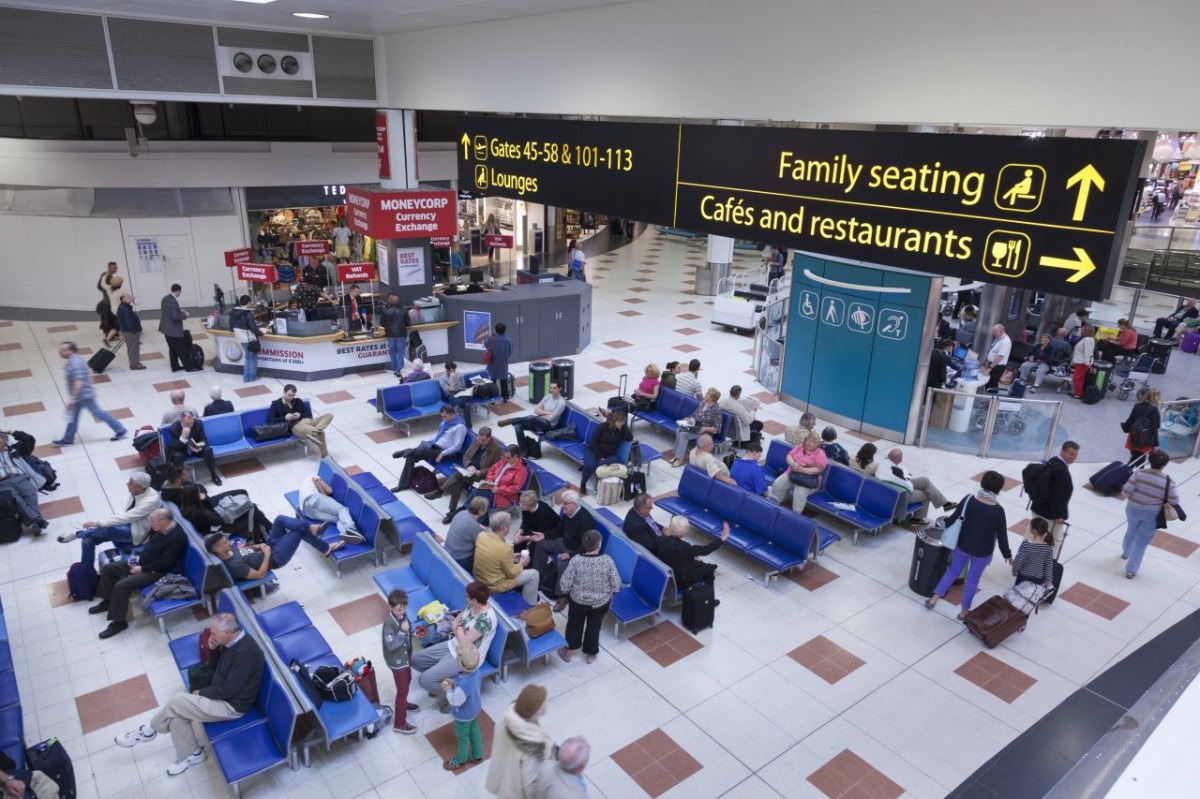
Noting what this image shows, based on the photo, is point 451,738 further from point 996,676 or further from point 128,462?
point 128,462

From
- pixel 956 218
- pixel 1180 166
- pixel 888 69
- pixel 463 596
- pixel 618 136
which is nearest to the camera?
pixel 956 218

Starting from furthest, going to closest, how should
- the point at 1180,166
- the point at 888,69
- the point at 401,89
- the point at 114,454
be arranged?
the point at 1180,166, the point at 401,89, the point at 114,454, the point at 888,69

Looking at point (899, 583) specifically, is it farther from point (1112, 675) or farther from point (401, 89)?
point (401, 89)

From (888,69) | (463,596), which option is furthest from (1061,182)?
(463,596)

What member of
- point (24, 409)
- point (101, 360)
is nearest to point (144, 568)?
point (24, 409)

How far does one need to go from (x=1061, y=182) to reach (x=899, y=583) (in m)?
5.68

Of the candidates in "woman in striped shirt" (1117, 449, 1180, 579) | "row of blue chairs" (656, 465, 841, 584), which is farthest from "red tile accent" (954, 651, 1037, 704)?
"woman in striped shirt" (1117, 449, 1180, 579)

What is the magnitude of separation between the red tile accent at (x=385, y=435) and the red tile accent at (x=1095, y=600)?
9002 millimetres

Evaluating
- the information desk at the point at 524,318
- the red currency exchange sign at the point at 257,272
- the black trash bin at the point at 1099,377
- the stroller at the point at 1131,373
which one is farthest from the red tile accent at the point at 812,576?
the red currency exchange sign at the point at 257,272

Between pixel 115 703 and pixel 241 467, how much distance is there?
4.74 m

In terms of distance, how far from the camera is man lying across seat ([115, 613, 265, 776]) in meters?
5.38

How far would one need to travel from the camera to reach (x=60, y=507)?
30.6ft

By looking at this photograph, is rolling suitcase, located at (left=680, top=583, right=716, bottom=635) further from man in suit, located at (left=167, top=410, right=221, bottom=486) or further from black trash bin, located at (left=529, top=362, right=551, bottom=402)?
man in suit, located at (left=167, top=410, right=221, bottom=486)

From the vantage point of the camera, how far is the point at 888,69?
5.59m
